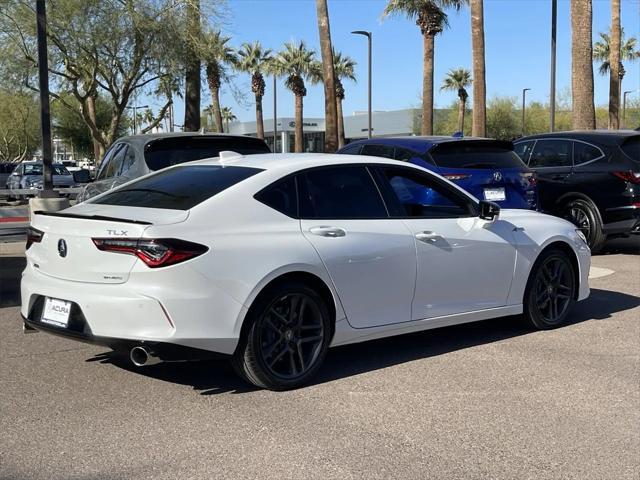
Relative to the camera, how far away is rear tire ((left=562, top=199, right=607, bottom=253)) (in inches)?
Result: 453

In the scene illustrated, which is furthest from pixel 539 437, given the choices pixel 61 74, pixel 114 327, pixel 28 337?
pixel 61 74

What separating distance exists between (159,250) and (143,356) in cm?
68

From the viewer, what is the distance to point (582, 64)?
61.0ft

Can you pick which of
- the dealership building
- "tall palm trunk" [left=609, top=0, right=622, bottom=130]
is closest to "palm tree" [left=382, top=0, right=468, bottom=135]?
"tall palm trunk" [left=609, top=0, right=622, bottom=130]

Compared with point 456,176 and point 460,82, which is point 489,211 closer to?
point 456,176

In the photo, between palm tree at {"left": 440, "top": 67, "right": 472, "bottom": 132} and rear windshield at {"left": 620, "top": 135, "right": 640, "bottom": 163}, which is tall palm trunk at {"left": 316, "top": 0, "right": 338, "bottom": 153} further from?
palm tree at {"left": 440, "top": 67, "right": 472, "bottom": 132}

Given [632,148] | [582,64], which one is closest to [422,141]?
[632,148]

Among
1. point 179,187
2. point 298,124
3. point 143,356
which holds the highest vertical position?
point 298,124

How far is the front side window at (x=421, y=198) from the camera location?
5969 millimetres

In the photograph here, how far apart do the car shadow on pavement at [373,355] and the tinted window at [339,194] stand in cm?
117

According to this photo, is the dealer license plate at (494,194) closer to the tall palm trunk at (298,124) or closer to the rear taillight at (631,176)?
the rear taillight at (631,176)

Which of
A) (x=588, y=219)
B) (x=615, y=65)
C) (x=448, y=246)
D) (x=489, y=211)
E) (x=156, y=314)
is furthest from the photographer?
(x=615, y=65)

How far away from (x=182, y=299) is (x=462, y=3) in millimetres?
30200

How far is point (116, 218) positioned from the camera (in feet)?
15.9
